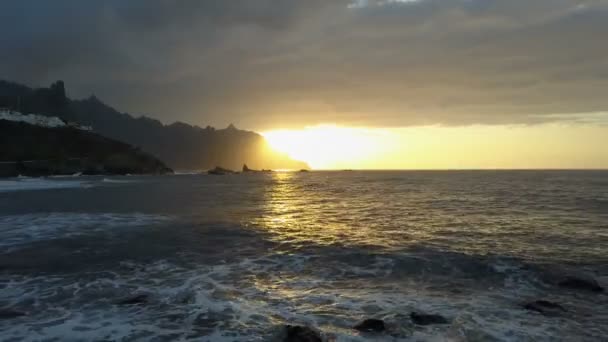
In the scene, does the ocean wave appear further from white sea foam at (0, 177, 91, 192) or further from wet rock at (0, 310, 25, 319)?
white sea foam at (0, 177, 91, 192)

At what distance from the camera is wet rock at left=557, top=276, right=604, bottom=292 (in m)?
16.7

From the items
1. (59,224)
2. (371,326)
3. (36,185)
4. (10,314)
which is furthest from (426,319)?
(36,185)

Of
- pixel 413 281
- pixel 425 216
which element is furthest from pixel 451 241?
pixel 425 216

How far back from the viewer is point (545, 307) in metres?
14.4

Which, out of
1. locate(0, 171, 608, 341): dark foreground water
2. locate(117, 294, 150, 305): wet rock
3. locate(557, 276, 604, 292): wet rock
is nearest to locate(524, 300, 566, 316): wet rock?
locate(0, 171, 608, 341): dark foreground water

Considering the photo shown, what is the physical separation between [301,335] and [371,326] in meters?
2.27

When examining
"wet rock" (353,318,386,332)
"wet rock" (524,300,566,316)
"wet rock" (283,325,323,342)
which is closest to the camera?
"wet rock" (283,325,323,342)

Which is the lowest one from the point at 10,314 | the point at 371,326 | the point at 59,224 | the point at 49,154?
the point at 59,224

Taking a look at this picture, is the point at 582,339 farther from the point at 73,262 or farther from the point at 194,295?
the point at 73,262

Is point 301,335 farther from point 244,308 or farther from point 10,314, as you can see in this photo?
point 10,314

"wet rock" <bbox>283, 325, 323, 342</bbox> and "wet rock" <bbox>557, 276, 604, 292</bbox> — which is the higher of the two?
"wet rock" <bbox>283, 325, 323, 342</bbox>

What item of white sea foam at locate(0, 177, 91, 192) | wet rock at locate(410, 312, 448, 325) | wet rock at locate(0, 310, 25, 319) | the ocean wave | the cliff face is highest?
the cliff face

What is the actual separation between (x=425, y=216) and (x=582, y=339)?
95.9ft

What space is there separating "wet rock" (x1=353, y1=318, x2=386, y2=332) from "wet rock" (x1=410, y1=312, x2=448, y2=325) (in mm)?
1242
